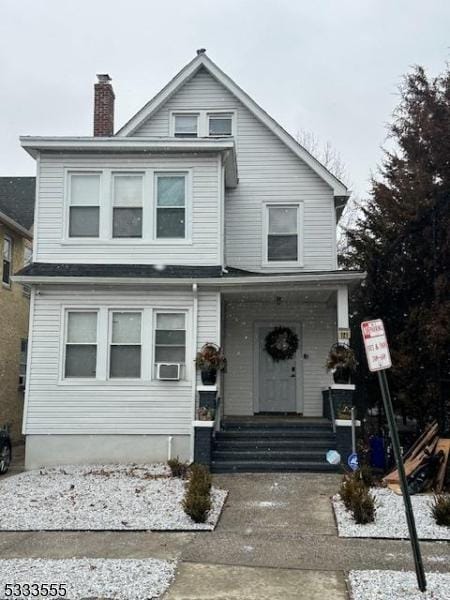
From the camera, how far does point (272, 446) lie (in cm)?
1082

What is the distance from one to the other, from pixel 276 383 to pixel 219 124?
633 centimetres

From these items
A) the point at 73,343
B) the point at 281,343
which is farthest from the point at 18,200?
the point at 281,343

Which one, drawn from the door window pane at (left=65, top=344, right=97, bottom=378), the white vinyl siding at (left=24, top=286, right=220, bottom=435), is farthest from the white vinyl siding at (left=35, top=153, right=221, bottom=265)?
the door window pane at (left=65, top=344, right=97, bottom=378)

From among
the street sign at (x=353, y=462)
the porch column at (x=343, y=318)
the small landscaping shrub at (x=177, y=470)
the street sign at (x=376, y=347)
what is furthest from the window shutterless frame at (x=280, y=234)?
the street sign at (x=376, y=347)

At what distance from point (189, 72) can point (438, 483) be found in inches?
415

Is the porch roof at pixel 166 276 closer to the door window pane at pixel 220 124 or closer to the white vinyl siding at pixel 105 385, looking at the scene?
the white vinyl siding at pixel 105 385

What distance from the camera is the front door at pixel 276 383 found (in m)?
13.3

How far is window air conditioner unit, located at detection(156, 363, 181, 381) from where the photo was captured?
1122cm

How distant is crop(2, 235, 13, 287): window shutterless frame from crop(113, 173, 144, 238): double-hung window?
6459 millimetres

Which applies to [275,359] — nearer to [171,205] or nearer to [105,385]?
[105,385]

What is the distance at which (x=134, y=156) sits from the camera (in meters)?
12.0

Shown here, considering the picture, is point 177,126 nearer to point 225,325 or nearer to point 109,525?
point 225,325

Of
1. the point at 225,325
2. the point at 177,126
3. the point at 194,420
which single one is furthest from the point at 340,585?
the point at 177,126

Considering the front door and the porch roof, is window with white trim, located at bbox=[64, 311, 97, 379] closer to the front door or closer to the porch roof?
the porch roof
